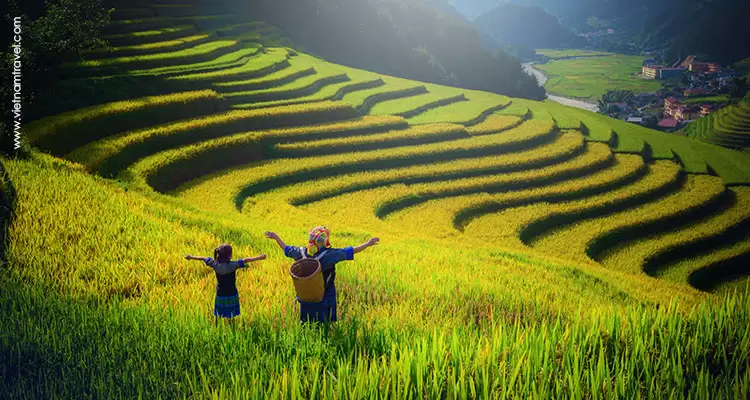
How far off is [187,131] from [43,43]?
193 inches

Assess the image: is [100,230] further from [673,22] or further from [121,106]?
[673,22]

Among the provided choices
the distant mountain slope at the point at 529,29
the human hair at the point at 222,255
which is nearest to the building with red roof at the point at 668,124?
the human hair at the point at 222,255

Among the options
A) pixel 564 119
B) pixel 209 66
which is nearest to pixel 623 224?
pixel 564 119

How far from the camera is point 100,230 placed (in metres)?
6.24

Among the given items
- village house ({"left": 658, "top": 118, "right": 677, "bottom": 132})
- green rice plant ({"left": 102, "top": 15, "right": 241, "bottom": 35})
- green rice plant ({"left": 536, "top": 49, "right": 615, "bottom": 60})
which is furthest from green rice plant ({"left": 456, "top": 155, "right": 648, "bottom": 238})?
green rice plant ({"left": 536, "top": 49, "right": 615, "bottom": 60})

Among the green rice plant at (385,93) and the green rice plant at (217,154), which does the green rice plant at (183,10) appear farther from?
the green rice plant at (217,154)

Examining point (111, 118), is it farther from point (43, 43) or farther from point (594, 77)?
point (594, 77)

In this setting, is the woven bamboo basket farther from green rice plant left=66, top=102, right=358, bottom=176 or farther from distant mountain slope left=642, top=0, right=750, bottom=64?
distant mountain slope left=642, top=0, right=750, bottom=64

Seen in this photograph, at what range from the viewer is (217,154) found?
603 inches

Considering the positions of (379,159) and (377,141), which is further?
(377,141)

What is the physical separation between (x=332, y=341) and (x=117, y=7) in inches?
1067

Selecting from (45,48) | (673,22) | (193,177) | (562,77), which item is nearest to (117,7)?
(45,48)

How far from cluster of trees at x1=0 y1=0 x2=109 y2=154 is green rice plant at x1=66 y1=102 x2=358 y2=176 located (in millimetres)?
1993

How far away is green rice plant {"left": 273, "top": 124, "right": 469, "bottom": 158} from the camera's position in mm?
16938
